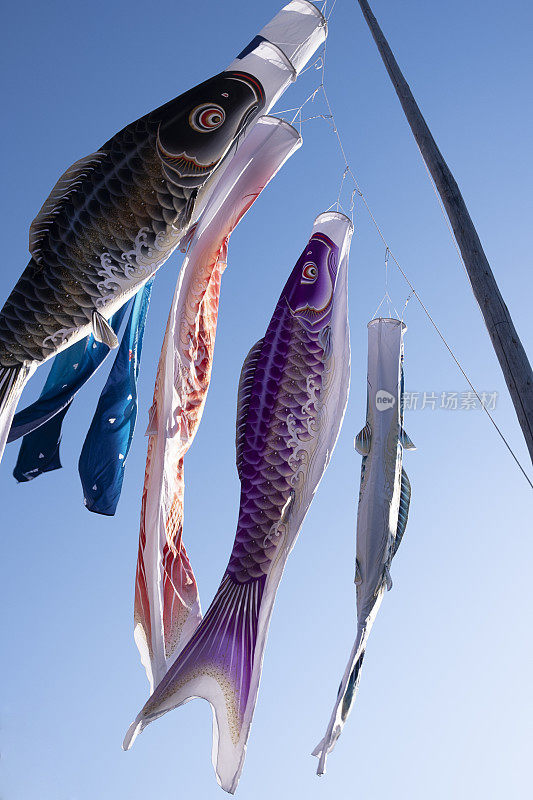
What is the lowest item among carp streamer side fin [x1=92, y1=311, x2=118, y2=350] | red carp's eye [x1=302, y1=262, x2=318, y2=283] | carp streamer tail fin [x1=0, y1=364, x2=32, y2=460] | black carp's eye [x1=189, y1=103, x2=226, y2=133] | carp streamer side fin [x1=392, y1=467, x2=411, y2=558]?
carp streamer side fin [x1=392, y1=467, x2=411, y2=558]

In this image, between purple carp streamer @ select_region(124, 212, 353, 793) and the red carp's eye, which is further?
the red carp's eye

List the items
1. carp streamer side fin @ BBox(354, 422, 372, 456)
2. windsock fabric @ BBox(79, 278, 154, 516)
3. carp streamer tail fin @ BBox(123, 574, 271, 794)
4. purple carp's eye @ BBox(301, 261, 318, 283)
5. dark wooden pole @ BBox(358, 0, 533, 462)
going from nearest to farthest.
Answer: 1. dark wooden pole @ BBox(358, 0, 533, 462)
2. carp streamer tail fin @ BBox(123, 574, 271, 794)
3. carp streamer side fin @ BBox(354, 422, 372, 456)
4. windsock fabric @ BBox(79, 278, 154, 516)
5. purple carp's eye @ BBox(301, 261, 318, 283)

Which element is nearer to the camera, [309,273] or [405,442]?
[405,442]

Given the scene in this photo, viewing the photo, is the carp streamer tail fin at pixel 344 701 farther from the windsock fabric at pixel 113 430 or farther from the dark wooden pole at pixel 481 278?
the windsock fabric at pixel 113 430

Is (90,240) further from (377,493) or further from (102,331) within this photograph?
(377,493)

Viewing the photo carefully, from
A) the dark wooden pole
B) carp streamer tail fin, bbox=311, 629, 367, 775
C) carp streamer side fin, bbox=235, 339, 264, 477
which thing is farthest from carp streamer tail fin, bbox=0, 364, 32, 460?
the dark wooden pole

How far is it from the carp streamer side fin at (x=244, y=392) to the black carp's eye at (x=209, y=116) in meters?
0.99

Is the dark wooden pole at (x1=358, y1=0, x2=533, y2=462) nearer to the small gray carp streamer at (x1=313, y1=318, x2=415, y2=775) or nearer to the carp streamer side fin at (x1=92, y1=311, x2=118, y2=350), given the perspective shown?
the small gray carp streamer at (x1=313, y1=318, x2=415, y2=775)

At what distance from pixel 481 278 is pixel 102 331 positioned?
1.58 metres

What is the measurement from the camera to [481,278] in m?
2.42

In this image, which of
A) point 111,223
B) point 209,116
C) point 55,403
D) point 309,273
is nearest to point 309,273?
point 309,273

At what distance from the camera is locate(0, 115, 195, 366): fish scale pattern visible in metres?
3.00

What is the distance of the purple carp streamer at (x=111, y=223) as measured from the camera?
300 cm

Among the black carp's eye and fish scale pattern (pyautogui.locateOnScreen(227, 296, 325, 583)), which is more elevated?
the black carp's eye
